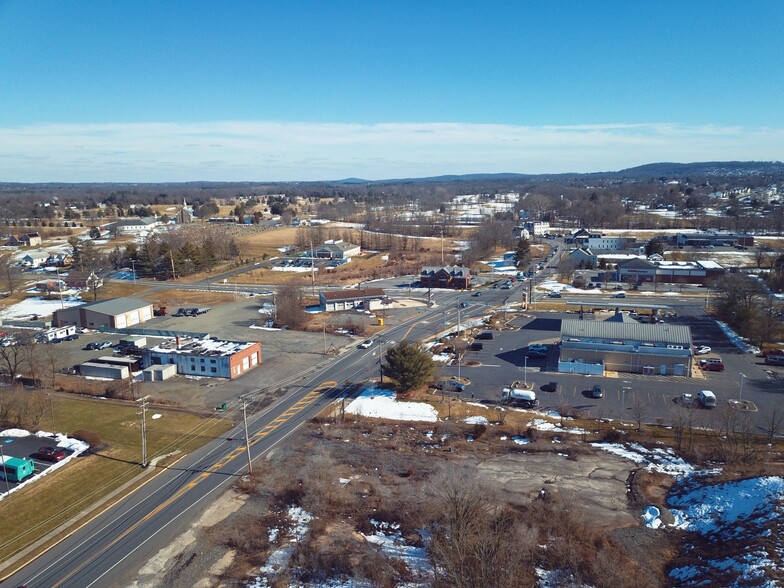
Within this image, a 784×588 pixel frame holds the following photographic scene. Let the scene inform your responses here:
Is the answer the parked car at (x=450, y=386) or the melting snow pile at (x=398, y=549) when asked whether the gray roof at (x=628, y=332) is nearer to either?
the parked car at (x=450, y=386)

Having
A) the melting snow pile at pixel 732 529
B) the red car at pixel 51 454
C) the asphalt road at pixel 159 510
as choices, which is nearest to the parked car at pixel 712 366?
the melting snow pile at pixel 732 529

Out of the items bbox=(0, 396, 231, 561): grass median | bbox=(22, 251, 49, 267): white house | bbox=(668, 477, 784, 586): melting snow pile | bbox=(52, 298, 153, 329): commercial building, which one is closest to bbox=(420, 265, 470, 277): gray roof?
bbox=(52, 298, 153, 329): commercial building

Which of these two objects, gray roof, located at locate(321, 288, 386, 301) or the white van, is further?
gray roof, located at locate(321, 288, 386, 301)

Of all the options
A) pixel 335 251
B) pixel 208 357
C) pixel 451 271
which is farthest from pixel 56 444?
pixel 335 251

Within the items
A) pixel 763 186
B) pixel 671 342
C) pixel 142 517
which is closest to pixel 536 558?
pixel 142 517

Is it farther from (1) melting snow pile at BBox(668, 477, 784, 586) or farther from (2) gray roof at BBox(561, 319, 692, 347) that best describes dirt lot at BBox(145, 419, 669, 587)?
(2) gray roof at BBox(561, 319, 692, 347)

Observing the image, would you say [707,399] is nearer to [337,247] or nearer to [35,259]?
[337,247]
